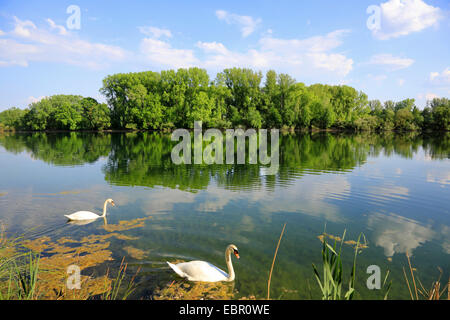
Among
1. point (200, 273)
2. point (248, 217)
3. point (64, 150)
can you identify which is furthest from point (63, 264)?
point (64, 150)

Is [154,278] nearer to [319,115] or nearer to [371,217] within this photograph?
[371,217]

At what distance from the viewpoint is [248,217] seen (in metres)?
9.38

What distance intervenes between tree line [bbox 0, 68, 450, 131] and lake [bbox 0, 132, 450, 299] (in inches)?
2401

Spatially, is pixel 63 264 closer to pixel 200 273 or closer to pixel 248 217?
pixel 200 273

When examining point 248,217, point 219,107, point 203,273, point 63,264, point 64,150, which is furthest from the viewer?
point 219,107

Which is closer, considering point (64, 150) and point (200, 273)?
point (200, 273)

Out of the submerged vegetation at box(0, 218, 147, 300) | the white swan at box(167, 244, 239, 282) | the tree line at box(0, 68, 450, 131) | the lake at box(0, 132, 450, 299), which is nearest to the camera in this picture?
the submerged vegetation at box(0, 218, 147, 300)

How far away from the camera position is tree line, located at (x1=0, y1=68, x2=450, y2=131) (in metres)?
77.2

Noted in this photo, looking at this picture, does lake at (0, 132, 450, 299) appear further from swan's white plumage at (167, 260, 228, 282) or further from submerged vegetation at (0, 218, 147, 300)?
swan's white plumage at (167, 260, 228, 282)

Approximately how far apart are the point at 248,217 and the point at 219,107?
71.1 m

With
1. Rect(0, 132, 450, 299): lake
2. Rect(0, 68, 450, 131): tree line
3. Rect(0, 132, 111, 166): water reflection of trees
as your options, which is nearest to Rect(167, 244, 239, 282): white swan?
Rect(0, 132, 450, 299): lake

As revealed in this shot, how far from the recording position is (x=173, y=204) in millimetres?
10688
